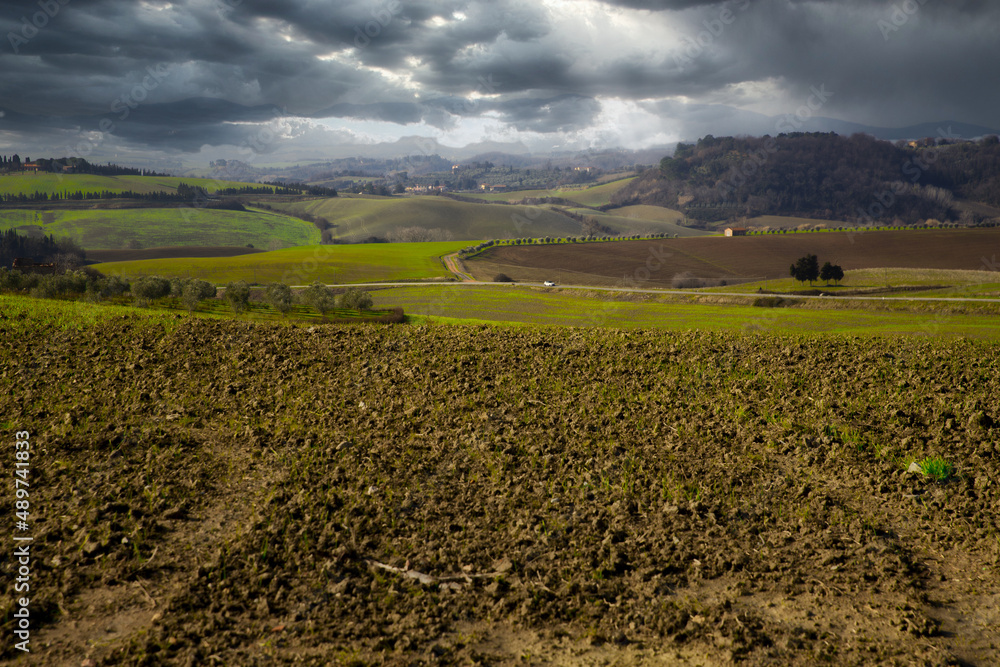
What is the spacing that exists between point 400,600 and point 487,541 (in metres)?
2.01

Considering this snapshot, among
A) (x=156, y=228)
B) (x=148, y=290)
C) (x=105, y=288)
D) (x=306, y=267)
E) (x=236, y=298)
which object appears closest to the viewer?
(x=236, y=298)

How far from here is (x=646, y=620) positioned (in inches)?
311

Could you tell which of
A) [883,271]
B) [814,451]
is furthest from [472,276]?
[814,451]

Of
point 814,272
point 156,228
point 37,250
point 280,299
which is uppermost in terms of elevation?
point 156,228

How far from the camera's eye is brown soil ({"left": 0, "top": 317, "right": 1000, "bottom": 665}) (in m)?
7.62

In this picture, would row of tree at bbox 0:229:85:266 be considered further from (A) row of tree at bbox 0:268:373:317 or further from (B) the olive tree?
(B) the olive tree

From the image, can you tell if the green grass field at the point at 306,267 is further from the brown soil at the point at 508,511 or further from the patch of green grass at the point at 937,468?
the patch of green grass at the point at 937,468

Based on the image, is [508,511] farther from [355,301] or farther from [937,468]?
[355,301]

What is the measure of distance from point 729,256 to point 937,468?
123100 millimetres

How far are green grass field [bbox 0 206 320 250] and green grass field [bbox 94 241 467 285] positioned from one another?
178 ft

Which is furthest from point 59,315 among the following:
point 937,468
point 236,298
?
point 937,468

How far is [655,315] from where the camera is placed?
46.6m

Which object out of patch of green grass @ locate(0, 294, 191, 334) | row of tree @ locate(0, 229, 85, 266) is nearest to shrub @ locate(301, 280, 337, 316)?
patch of green grass @ locate(0, 294, 191, 334)

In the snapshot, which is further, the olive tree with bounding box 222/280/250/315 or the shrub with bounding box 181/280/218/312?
the olive tree with bounding box 222/280/250/315
